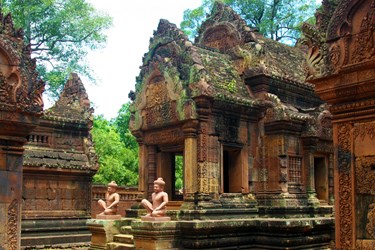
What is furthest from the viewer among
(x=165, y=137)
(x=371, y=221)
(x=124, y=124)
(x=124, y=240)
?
Answer: (x=124, y=124)

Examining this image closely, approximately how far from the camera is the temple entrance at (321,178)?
14.3m

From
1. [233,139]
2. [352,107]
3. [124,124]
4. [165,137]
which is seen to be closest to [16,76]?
[352,107]

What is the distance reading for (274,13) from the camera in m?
28.6

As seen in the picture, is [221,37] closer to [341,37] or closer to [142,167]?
[142,167]

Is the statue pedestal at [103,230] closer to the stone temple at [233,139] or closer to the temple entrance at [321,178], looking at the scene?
the stone temple at [233,139]

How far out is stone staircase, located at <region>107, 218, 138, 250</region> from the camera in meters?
11.9

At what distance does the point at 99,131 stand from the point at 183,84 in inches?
760

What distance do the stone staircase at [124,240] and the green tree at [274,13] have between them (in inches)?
718

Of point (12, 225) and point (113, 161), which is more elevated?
point (113, 161)

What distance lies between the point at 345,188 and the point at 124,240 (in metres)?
7.39

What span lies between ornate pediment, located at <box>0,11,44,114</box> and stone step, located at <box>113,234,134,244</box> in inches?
217

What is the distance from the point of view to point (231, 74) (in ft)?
44.8

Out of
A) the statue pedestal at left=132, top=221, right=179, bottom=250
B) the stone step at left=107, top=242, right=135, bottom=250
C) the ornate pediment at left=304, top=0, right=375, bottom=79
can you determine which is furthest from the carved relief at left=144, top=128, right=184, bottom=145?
the ornate pediment at left=304, top=0, right=375, bottom=79

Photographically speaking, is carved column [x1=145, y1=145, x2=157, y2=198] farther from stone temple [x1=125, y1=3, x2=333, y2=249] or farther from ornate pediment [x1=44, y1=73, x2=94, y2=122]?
ornate pediment [x1=44, y1=73, x2=94, y2=122]
